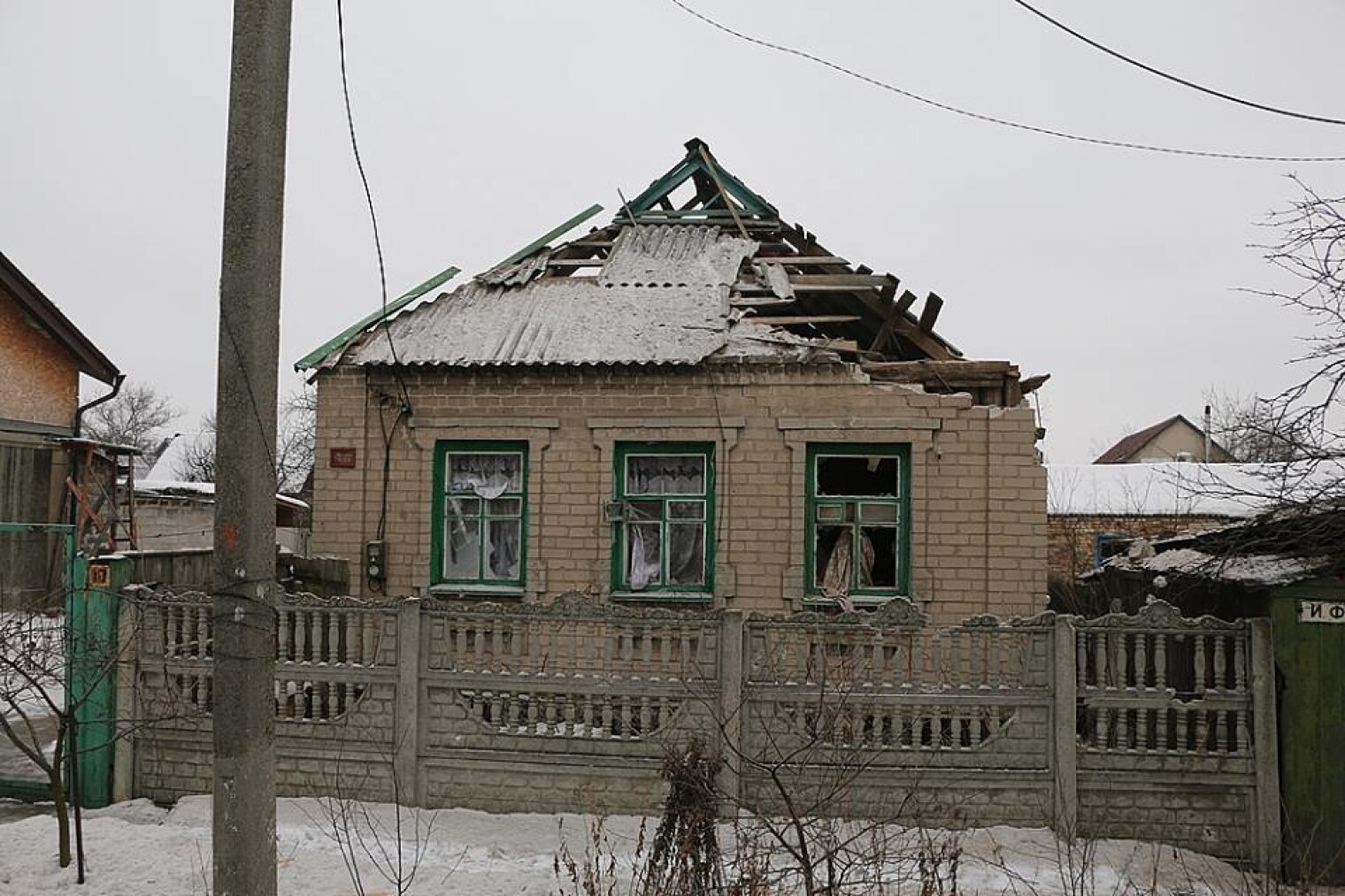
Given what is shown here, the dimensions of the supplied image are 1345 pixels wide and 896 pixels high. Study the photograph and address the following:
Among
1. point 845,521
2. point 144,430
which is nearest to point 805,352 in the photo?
point 845,521

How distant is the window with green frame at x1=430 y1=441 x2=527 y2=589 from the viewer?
10.7 metres

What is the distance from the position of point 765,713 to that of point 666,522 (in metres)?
3.77

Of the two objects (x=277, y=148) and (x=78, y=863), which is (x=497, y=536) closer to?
(x=78, y=863)

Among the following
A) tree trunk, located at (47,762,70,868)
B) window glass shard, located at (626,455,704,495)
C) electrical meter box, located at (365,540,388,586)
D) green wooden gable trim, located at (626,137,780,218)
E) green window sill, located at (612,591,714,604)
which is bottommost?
tree trunk, located at (47,762,70,868)

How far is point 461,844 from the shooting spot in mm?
6680

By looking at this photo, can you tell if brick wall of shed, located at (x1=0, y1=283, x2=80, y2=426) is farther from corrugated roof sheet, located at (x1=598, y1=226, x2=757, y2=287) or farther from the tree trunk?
the tree trunk

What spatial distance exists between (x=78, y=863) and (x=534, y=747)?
2619 mm

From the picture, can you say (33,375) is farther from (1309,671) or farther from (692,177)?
(1309,671)

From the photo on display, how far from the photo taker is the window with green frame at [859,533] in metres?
10.2

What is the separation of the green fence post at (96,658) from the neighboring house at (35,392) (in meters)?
12.1

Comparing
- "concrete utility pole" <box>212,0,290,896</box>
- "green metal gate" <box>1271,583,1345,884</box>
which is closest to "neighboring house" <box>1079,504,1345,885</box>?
"green metal gate" <box>1271,583,1345,884</box>

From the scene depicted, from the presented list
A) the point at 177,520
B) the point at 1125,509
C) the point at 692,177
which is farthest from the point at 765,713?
the point at 177,520

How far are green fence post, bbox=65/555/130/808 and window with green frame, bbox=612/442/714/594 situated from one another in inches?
175

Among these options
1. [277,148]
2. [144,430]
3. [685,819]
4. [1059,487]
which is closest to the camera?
[277,148]
